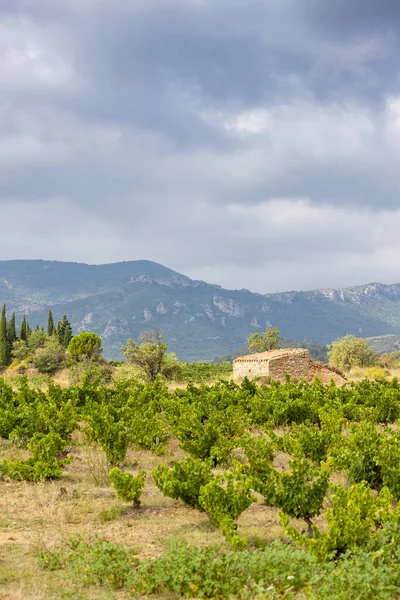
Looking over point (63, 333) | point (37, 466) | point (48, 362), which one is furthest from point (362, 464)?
point (63, 333)

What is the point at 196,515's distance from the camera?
Result: 1137 cm

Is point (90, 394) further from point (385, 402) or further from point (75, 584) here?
point (75, 584)

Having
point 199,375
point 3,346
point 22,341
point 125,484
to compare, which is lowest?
point 199,375

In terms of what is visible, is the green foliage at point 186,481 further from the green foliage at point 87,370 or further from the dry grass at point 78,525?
the green foliage at point 87,370

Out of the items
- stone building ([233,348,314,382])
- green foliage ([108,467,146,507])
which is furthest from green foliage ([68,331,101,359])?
green foliage ([108,467,146,507])

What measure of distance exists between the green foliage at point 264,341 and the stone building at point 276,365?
89.6 feet

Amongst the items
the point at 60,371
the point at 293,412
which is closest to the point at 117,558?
the point at 293,412

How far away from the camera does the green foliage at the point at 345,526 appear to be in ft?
25.1

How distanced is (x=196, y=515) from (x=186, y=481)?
1297 millimetres

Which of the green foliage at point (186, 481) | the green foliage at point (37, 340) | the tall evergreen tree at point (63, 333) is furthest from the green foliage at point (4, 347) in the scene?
the green foliage at point (186, 481)

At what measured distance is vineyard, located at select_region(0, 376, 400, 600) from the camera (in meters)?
6.93

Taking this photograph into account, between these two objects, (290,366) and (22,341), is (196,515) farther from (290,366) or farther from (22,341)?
(22,341)

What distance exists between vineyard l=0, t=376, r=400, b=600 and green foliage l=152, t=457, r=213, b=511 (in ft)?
0.09

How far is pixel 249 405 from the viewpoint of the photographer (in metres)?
23.5
